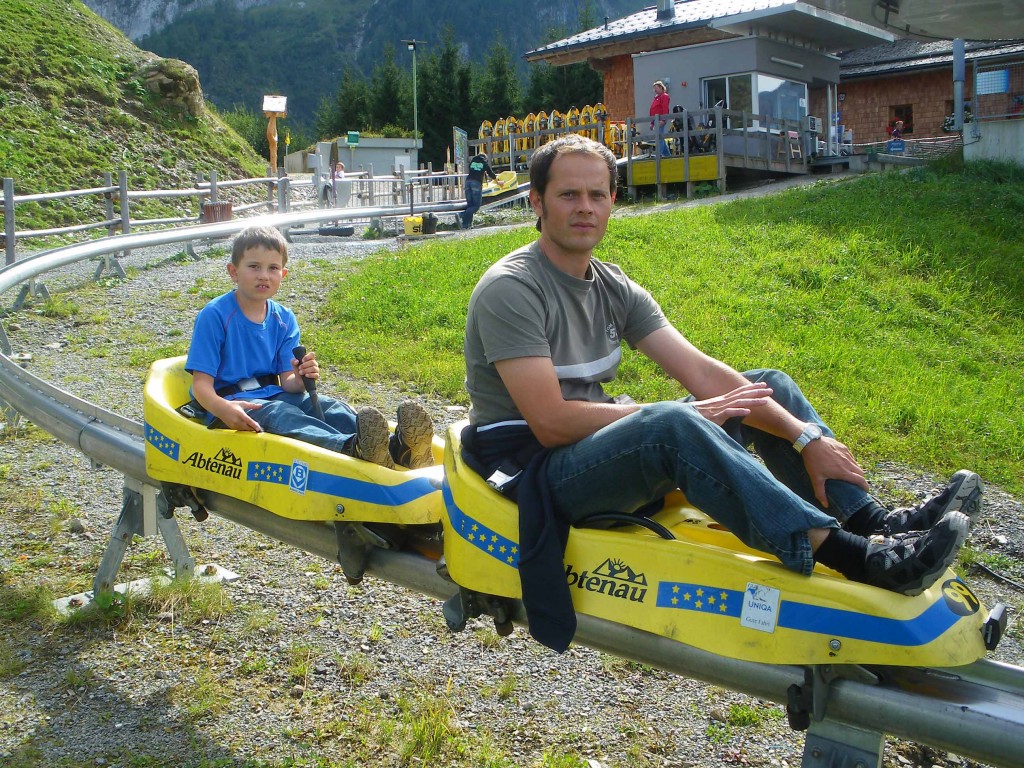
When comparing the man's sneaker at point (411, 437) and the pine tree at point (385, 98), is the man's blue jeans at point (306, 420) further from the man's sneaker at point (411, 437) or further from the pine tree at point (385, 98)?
the pine tree at point (385, 98)

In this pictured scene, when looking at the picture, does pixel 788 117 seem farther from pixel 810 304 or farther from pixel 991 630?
pixel 991 630

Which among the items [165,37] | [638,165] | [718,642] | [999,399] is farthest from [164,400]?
[165,37]

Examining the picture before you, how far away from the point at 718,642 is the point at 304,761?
143 centimetres

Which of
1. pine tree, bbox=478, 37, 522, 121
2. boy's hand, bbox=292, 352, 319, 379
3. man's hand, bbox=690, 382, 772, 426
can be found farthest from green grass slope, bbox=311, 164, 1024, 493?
pine tree, bbox=478, 37, 522, 121

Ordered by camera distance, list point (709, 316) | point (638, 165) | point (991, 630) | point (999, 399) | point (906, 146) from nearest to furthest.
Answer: point (991, 630)
point (999, 399)
point (709, 316)
point (638, 165)
point (906, 146)

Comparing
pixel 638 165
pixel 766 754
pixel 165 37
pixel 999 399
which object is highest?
pixel 165 37

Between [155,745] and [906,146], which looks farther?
[906,146]

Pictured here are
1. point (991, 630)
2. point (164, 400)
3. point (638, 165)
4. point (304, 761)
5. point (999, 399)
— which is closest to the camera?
point (991, 630)

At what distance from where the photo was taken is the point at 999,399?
22.9 feet

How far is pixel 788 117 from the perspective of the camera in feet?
76.7

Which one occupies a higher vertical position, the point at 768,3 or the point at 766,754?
the point at 768,3

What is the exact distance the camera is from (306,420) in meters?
3.84

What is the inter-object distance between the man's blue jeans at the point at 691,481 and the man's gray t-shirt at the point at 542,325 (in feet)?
0.97

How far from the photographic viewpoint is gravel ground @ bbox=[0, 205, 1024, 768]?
3.21m
